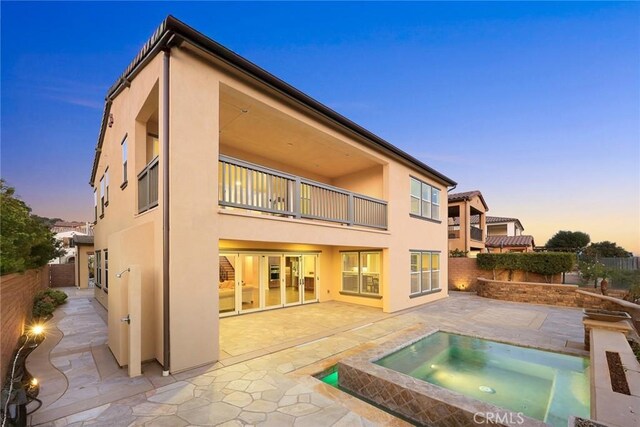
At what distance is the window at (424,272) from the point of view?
12.6 metres

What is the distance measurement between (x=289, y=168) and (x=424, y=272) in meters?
7.85

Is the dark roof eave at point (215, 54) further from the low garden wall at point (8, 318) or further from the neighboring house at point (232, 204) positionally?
the low garden wall at point (8, 318)

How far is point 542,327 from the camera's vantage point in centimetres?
905

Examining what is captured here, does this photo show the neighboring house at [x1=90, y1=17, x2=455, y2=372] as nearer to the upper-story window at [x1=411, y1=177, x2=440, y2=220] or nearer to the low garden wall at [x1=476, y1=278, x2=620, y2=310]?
the upper-story window at [x1=411, y1=177, x2=440, y2=220]

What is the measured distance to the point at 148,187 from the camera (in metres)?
6.36

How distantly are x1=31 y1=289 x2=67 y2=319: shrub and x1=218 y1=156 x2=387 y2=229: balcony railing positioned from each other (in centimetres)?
826

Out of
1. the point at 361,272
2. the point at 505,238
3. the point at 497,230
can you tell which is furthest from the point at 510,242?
the point at 361,272

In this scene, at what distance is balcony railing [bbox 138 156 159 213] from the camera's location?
5989 millimetres

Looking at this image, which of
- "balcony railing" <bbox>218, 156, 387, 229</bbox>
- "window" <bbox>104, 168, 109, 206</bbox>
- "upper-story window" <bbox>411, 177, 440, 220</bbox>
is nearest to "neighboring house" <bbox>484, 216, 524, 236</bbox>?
"upper-story window" <bbox>411, 177, 440, 220</bbox>

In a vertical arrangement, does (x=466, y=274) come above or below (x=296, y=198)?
below

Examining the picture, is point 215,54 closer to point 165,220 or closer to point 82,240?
point 165,220

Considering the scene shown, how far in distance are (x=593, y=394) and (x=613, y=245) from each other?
156ft

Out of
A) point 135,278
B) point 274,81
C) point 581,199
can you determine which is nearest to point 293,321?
point 135,278

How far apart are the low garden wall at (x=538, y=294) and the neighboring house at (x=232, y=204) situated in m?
3.37
